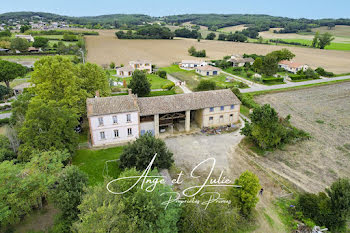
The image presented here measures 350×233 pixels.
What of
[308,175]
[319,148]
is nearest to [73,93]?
[308,175]

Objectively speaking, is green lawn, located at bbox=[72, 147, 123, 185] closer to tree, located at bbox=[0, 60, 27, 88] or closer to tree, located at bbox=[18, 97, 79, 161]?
tree, located at bbox=[18, 97, 79, 161]

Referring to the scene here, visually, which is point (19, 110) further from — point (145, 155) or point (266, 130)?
point (266, 130)

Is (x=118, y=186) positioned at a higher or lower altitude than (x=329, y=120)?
higher

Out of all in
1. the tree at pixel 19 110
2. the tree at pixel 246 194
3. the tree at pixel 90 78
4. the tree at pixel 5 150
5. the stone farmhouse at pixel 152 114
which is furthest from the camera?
the tree at pixel 90 78

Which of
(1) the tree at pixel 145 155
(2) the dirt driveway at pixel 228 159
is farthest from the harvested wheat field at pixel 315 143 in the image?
(1) the tree at pixel 145 155

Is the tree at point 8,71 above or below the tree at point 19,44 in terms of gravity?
below

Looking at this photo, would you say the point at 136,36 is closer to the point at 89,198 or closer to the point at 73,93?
the point at 73,93

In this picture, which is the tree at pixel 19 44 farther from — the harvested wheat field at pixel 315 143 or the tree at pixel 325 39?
the tree at pixel 325 39
